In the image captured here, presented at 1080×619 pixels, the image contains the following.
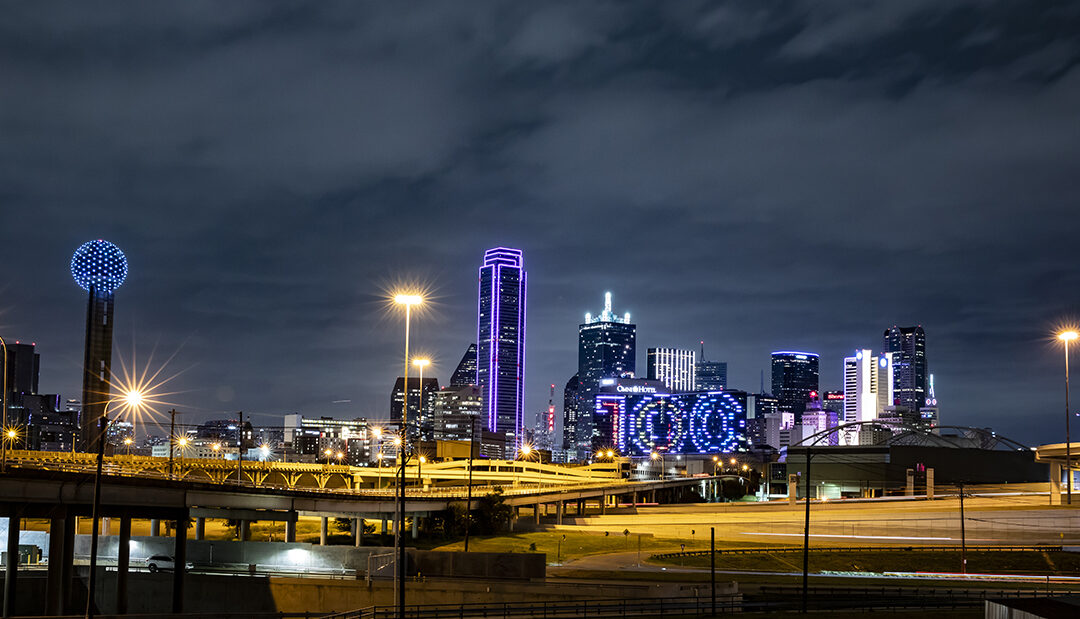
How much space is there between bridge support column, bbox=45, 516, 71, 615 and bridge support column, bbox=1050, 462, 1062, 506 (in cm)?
10254

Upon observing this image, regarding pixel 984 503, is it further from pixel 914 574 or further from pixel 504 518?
pixel 504 518

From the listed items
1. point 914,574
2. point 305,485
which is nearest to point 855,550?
point 914,574

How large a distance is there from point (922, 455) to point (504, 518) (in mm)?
104690

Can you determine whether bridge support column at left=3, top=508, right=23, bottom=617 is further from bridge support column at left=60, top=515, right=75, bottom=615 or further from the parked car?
the parked car

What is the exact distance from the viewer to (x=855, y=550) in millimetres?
97375

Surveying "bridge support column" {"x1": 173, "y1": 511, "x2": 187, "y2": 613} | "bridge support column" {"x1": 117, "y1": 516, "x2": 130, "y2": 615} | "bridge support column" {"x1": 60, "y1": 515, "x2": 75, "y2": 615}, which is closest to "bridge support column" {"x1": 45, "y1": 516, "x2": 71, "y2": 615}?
"bridge support column" {"x1": 60, "y1": 515, "x2": 75, "y2": 615}

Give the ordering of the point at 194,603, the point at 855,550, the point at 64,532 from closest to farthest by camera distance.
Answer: the point at 64,532
the point at 194,603
the point at 855,550

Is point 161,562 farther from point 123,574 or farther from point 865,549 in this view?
point 865,549

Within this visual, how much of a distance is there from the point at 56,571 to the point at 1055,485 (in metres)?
110

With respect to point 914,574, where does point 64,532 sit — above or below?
above

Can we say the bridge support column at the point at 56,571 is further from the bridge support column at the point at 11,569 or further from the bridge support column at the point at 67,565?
the bridge support column at the point at 11,569

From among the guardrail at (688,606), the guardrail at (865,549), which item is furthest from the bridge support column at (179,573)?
the guardrail at (865,549)

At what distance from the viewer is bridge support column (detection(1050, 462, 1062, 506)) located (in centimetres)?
11443

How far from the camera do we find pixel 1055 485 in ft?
393
